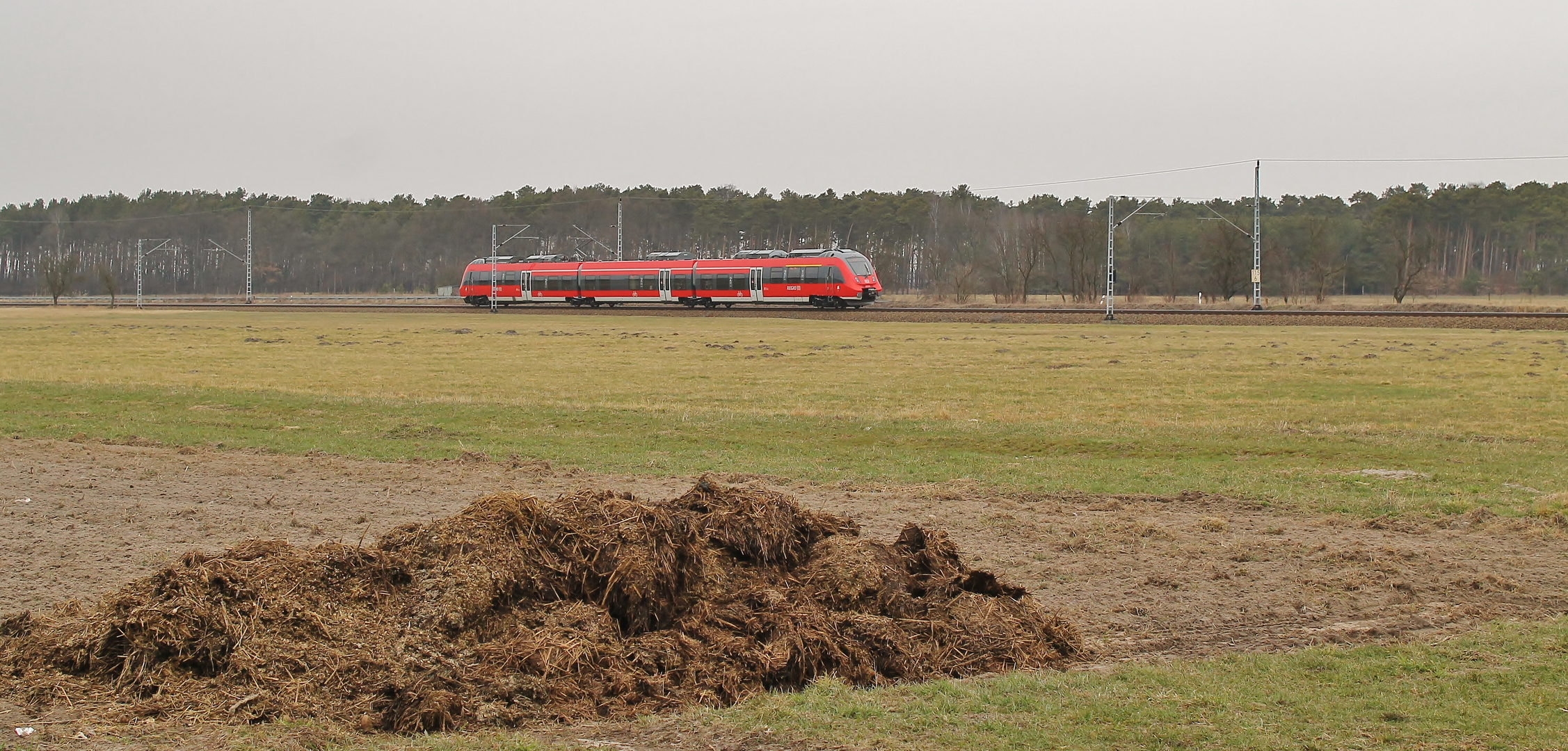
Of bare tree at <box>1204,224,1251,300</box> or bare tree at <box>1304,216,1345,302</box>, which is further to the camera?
bare tree at <box>1204,224,1251,300</box>

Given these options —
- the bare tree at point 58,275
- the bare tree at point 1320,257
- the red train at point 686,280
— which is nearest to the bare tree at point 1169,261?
the bare tree at point 1320,257

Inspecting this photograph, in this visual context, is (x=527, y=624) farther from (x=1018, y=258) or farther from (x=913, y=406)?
(x=1018, y=258)

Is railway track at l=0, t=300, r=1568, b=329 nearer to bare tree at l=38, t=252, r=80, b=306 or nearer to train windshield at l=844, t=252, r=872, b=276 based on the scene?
train windshield at l=844, t=252, r=872, b=276

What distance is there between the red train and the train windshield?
0.25 feet

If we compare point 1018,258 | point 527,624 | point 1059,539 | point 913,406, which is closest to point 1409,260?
point 1018,258

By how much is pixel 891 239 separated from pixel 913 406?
117 m

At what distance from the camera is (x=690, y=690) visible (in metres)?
6.73

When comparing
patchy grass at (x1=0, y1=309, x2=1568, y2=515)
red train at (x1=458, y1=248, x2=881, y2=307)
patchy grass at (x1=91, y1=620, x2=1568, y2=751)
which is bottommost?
patchy grass at (x1=91, y1=620, x2=1568, y2=751)

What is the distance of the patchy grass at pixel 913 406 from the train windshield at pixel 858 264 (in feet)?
84.7

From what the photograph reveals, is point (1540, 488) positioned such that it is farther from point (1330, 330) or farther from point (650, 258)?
point (650, 258)

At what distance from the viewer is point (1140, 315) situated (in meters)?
59.2

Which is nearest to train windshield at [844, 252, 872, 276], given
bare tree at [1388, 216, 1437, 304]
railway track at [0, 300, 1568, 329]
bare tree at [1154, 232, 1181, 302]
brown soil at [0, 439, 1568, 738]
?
railway track at [0, 300, 1568, 329]

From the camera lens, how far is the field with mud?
20.6ft

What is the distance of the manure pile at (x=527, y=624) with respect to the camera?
6.51 metres
